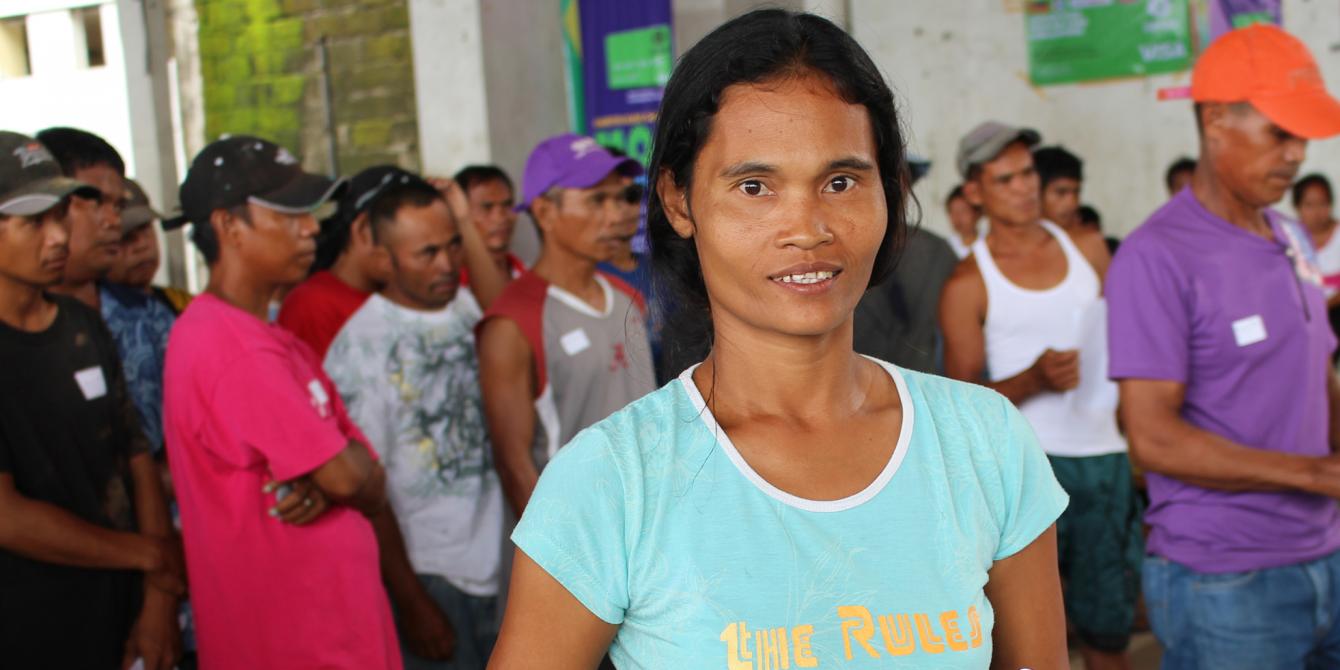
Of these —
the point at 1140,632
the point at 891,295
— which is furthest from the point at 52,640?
the point at 1140,632

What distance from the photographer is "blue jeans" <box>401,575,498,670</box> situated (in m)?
3.83

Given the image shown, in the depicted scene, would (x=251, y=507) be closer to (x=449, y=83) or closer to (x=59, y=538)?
(x=59, y=538)

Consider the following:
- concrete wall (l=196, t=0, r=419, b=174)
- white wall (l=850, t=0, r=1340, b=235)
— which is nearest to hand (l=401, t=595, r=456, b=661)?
concrete wall (l=196, t=0, r=419, b=174)

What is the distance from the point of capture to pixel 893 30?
27.1 ft

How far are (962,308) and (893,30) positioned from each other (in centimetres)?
436

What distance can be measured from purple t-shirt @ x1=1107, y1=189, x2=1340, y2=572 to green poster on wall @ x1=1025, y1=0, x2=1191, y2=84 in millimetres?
5303

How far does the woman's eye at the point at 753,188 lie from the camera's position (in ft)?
5.14

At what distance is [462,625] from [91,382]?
52.1 inches

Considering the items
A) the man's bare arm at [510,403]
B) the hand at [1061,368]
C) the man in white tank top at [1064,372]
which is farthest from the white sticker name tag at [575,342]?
the hand at [1061,368]

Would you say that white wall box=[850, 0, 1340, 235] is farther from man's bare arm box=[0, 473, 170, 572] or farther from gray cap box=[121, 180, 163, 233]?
man's bare arm box=[0, 473, 170, 572]

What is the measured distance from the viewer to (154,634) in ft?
10.2

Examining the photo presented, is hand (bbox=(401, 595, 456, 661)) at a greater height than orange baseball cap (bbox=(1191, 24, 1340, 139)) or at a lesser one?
lesser

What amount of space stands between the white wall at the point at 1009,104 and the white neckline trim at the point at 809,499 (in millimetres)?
6412

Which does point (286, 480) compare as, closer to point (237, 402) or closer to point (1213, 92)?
point (237, 402)
